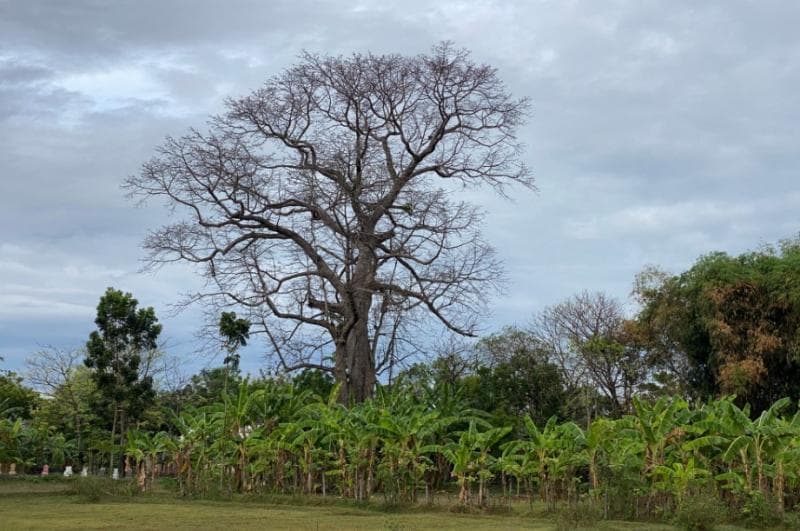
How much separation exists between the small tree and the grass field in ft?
29.3

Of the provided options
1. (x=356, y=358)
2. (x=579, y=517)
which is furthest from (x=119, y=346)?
(x=579, y=517)

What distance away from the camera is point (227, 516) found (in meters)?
12.4

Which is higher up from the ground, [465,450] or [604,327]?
[604,327]

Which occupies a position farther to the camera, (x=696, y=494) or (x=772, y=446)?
(x=772, y=446)

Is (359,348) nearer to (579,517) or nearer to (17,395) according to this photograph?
(579,517)

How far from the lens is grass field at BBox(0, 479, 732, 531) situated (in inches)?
438

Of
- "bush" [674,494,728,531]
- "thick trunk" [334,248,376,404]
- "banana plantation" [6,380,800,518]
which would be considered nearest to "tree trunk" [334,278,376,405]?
"thick trunk" [334,248,376,404]

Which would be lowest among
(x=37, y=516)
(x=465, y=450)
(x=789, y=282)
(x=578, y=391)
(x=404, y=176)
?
(x=37, y=516)

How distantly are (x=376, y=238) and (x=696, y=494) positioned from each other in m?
13.6

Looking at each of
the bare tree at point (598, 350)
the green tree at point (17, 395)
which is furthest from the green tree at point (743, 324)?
the green tree at point (17, 395)

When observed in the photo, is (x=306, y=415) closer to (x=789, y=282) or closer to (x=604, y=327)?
(x=789, y=282)

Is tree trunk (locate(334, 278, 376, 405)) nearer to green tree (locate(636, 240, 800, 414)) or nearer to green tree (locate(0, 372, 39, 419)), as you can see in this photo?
green tree (locate(636, 240, 800, 414))

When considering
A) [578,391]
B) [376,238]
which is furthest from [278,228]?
[578,391]

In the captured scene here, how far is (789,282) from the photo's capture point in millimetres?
24062
